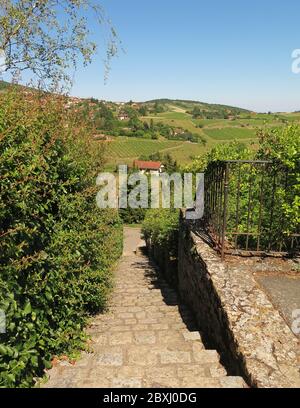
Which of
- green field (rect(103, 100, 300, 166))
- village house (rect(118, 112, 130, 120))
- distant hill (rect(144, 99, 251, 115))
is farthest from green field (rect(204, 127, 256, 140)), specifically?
distant hill (rect(144, 99, 251, 115))

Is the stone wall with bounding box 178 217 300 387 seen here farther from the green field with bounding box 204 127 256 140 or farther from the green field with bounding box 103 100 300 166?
the green field with bounding box 204 127 256 140

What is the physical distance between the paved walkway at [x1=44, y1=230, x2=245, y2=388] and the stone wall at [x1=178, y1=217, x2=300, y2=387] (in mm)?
188

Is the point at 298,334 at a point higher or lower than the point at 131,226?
higher

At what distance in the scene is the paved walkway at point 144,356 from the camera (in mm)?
3164

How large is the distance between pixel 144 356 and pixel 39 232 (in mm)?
1841

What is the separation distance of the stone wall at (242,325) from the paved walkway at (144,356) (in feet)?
0.62

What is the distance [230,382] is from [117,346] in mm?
1807

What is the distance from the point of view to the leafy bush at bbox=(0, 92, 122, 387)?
270 cm

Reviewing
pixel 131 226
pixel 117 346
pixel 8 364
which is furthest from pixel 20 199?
pixel 131 226

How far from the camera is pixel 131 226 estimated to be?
4197cm

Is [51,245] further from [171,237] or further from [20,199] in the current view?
[171,237]

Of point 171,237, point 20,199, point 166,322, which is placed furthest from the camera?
point 171,237

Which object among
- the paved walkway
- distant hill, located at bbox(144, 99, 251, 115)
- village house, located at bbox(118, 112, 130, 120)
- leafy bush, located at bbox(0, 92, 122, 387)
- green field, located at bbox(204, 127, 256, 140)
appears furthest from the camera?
distant hill, located at bbox(144, 99, 251, 115)

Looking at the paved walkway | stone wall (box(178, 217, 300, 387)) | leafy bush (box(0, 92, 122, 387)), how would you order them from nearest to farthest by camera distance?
1. leafy bush (box(0, 92, 122, 387))
2. stone wall (box(178, 217, 300, 387))
3. the paved walkway
